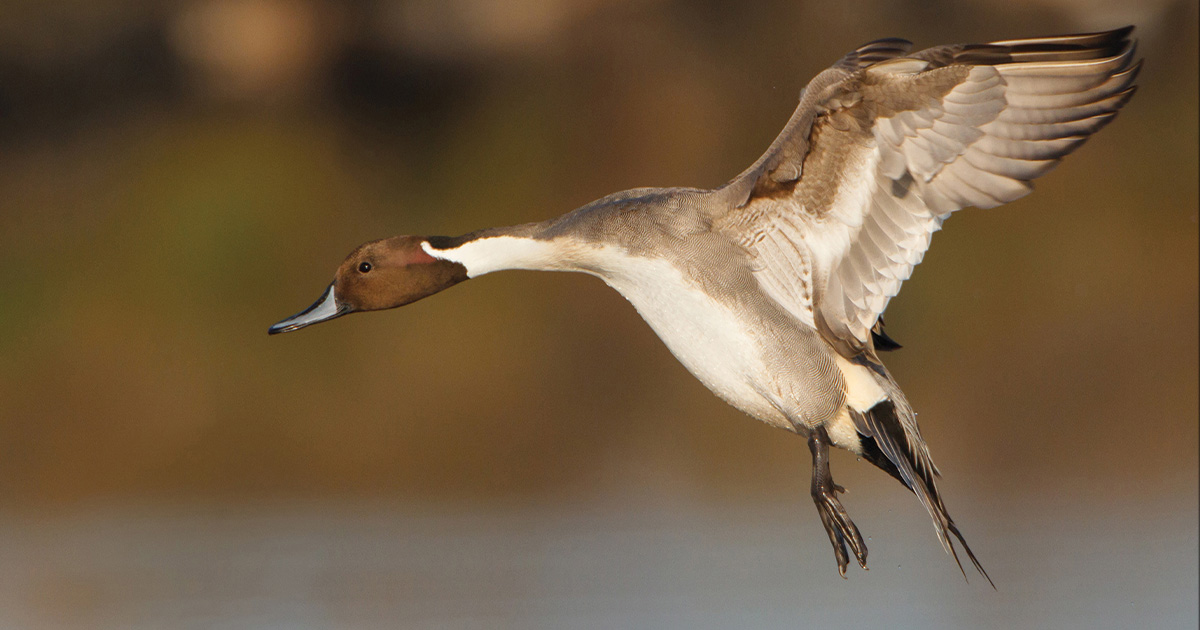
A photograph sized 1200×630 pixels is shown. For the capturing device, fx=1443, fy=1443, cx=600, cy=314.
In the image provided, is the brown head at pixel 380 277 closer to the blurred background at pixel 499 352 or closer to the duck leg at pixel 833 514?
the duck leg at pixel 833 514

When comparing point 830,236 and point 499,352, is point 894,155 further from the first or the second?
point 499,352

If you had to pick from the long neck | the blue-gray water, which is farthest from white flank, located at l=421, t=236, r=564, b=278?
the blue-gray water

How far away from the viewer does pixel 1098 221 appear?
746 centimetres

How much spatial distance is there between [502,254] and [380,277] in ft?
1.15

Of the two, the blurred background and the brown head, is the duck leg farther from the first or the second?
the blurred background

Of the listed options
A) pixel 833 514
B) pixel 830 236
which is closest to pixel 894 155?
pixel 830 236

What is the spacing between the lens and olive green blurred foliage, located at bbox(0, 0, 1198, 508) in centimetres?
622

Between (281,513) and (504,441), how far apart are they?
102cm

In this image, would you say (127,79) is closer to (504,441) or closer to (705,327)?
(504,441)

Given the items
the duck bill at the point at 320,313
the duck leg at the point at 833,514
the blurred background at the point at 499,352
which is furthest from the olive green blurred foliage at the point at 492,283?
the duck leg at the point at 833,514

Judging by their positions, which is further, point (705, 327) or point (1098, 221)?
point (1098, 221)

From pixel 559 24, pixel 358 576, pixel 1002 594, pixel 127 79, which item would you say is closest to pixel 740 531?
pixel 1002 594

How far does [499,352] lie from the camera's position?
264 inches

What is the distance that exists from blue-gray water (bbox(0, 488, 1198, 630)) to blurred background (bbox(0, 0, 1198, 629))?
19 millimetres
